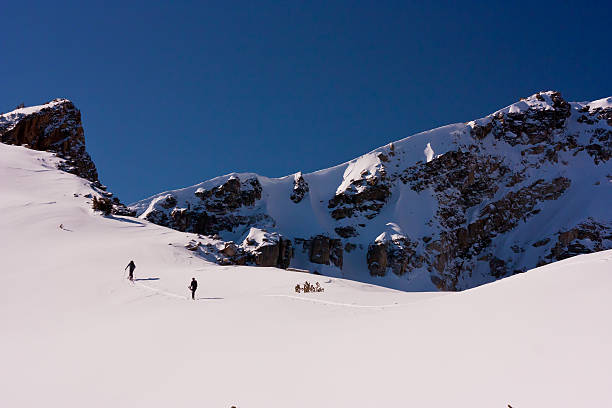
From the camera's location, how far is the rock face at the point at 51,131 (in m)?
51.6

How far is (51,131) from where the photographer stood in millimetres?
54125

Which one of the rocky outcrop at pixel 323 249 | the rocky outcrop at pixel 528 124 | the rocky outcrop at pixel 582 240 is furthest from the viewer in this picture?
the rocky outcrop at pixel 528 124

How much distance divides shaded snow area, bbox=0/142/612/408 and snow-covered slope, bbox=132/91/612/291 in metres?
52.0

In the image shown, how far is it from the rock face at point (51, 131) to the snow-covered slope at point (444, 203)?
1798 cm

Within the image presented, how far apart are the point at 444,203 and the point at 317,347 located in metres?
86.7

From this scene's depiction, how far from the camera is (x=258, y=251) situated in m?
53.5

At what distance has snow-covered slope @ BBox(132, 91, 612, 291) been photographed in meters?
72.9

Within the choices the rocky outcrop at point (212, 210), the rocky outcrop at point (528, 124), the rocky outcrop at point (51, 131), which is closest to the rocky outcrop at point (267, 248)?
the rocky outcrop at point (212, 210)

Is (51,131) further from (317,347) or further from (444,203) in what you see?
(444,203)

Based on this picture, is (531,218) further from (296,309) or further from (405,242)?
(296,309)

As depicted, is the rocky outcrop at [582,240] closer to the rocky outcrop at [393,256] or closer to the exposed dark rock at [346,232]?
the rocky outcrop at [393,256]

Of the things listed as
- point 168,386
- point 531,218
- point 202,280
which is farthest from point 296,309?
point 531,218

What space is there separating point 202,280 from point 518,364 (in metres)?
13.4

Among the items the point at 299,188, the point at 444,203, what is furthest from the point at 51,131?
the point at 444,203
